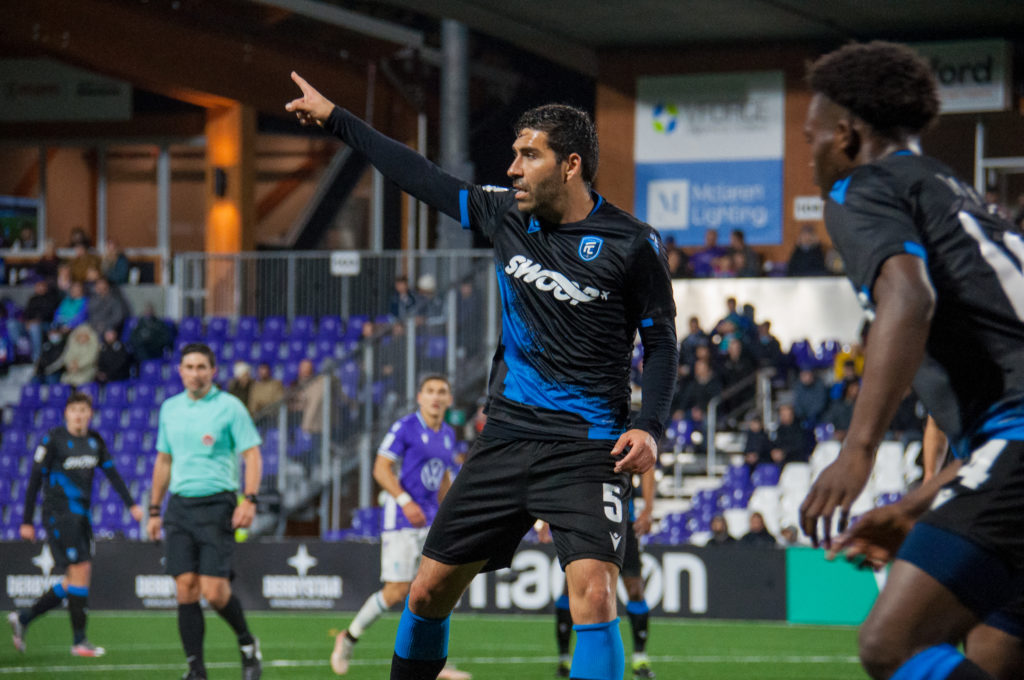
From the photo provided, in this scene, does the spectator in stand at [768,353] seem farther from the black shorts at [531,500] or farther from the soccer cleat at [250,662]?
the black shorts at [531,500]

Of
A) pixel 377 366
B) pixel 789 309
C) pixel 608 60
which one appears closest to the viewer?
pixel 377 366

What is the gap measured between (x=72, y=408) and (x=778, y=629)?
7.16m

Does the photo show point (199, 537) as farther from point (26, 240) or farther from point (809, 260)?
point (26, 240)

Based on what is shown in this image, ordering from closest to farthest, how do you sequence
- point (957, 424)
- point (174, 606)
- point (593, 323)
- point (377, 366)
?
point (957, 424) → point (593, 323) → point (174, 606) → point (377, 366)

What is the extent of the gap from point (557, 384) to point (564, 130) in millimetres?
979

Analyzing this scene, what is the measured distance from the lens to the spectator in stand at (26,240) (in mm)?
27531

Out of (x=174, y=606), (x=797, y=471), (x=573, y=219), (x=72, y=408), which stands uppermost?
(x=573, y=219)

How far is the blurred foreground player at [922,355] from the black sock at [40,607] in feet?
31.7

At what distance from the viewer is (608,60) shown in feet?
82.7

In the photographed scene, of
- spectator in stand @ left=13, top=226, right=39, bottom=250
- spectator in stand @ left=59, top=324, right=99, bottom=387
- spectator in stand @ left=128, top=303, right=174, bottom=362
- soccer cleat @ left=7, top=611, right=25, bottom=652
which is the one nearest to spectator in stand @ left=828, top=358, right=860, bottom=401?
soccer cleat @ left=7, top=611, right=25, bottom=652

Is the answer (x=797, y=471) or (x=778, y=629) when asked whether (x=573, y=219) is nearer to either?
(x=778, y=629)

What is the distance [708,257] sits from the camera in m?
22.5

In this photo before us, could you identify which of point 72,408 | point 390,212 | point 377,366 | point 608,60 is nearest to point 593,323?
point 72,408

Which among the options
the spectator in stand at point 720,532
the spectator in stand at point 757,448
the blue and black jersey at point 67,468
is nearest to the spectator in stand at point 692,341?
the spectator in stand at point 757,448
